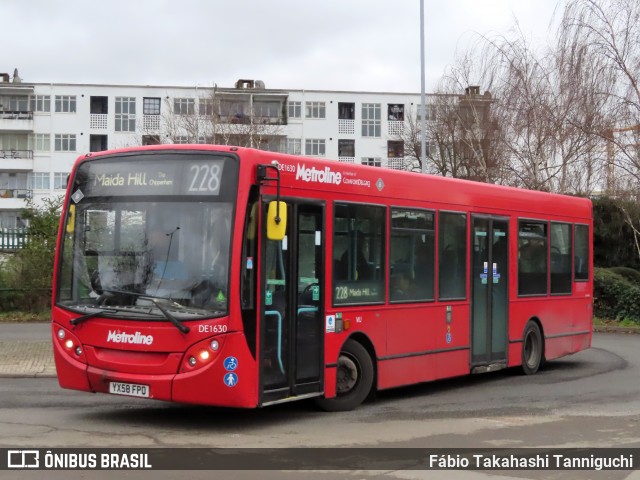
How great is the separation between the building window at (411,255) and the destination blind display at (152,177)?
313 cm

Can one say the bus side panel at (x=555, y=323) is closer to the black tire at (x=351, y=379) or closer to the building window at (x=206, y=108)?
the black tire at (x=351, y=379)

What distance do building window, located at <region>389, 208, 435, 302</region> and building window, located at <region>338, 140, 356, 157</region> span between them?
63.1 meters

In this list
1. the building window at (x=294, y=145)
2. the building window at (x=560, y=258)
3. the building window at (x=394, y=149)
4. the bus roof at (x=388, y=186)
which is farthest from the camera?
the building window at (x=294, y=145)

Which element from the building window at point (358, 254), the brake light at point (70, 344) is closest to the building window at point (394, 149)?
the building window at point (358, 254)

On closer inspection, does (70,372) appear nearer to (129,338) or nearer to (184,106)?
(129,338)

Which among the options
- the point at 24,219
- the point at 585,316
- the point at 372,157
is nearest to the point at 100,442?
the point at 585,316

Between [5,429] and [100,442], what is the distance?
4.08 ft

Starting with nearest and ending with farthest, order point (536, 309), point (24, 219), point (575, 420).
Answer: point (575, 420) < point (536, 309) < point (24, 219)

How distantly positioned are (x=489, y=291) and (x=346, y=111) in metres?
62.8

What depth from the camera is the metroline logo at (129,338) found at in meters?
9.41

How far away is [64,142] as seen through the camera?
73.3 m

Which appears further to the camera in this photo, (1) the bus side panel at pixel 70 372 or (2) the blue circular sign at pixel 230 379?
(1) the bus side panel at pixel 70 372

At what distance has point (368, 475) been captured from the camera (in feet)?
24.8

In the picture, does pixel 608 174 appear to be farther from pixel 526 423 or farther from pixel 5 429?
pixel 5 429
